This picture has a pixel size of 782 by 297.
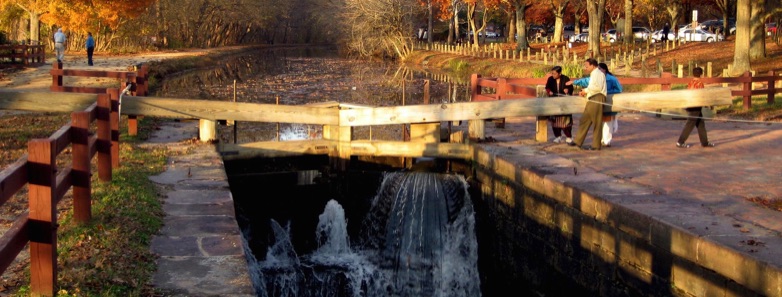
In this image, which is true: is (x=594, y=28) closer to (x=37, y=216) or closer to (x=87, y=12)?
(x=87, y=12)

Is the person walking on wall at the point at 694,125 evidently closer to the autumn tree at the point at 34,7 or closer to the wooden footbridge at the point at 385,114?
the wooden footbridge at the point at 385,114

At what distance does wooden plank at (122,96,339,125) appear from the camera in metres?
16.6

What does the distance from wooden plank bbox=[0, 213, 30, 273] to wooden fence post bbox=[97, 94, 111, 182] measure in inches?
171

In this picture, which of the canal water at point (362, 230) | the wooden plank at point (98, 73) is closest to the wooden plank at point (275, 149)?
the canal water at point (362, 230)

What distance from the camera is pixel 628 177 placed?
13.2 meters

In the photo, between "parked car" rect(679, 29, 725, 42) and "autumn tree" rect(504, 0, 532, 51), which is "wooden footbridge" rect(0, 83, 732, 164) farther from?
"autumn tree" rect(504, 0, 532, 51)

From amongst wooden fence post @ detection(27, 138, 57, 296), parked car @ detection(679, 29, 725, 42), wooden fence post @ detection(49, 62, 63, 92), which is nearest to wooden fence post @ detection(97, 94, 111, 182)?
wooden fence post @ detection(27, 138, 57, 296)

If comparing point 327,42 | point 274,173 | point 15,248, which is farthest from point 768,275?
point 327,42

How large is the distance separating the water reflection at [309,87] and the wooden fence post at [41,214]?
14.6 m

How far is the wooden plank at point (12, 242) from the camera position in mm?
6340

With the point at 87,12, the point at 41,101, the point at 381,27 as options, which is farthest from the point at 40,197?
the point at 381,27

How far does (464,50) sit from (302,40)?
46.6 metres

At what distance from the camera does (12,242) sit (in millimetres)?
6551

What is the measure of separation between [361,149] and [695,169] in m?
6.14
